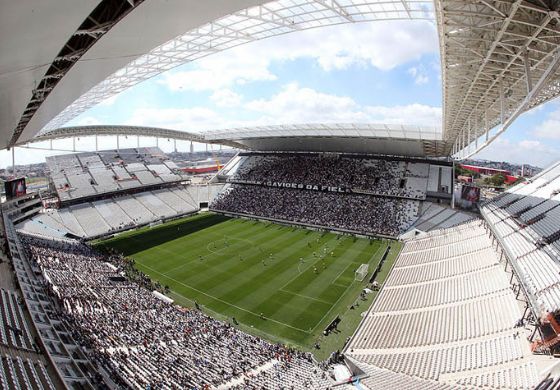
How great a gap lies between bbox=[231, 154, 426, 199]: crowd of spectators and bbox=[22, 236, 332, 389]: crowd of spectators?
3453cm

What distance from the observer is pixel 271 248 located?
127ft

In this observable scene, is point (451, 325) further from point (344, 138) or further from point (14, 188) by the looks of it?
point (14, 188)

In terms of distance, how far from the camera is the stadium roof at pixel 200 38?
718cm

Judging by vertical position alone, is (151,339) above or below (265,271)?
below

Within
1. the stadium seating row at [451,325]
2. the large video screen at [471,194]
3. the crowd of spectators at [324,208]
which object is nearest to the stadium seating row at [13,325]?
the stadium seating row at [451,325]

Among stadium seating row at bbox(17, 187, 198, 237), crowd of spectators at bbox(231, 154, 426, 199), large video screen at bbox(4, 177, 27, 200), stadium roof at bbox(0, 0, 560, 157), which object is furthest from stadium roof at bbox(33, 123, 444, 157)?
stadium roof at bbox(0, 0, 560, 157)

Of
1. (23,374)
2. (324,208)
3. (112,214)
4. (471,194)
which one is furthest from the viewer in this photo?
(324,208)

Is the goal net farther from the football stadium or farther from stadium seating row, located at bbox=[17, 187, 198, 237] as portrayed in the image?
stadium seating row, located at bbox=[17, 187, 198, 237]

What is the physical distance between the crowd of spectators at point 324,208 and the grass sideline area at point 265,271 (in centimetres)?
333

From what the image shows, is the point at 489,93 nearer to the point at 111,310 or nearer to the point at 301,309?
the point at 301,309

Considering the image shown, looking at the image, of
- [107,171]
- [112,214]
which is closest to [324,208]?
[112,214]

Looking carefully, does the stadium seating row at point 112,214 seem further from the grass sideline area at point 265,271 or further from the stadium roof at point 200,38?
the stadium roof at point 200,38

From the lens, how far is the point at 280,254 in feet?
120

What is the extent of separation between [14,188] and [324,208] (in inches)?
1453
